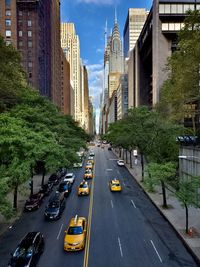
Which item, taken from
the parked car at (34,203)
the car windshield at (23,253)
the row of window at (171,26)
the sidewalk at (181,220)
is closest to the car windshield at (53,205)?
the parked car at (34,203)

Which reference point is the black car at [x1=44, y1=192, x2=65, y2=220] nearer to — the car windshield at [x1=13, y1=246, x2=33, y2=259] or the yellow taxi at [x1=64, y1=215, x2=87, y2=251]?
the yellow taxi at [x1=64, y1=215, x2=87, y2=251]

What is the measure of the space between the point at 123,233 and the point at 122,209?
6.27 metres

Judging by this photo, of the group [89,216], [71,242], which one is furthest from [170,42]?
[71,242]

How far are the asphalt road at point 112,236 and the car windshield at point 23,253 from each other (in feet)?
3.53

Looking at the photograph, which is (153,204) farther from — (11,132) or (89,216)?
(11,132)

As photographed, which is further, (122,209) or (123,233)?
(122,209)

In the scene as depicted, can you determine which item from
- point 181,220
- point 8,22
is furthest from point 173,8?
point 181,220

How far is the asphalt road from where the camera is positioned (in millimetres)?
15695

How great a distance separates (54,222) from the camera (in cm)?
2253

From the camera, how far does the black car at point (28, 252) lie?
1425 cm

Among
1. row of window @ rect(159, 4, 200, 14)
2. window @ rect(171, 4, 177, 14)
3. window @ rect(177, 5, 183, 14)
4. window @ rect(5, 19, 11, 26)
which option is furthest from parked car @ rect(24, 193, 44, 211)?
window @ rect(5, 19, 11, 26)

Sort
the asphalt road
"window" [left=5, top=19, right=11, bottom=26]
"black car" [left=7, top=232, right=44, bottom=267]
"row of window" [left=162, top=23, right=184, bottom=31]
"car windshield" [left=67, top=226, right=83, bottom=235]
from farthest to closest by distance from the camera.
→ "window" [left=5, top=19, right=11, bottom=26] → "row of window" [left=162, top=23, right=184, bottom=31] → "car windshield" [left=67, top=226, right=83, bottom=235] → the asphalt road → "black car" [left=7, top=232, right=44, bottom=267]

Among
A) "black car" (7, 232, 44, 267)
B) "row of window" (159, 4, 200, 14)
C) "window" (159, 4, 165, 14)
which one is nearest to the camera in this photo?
"black car" (7, 232, 44, 267)

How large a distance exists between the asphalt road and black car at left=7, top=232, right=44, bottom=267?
572mm
